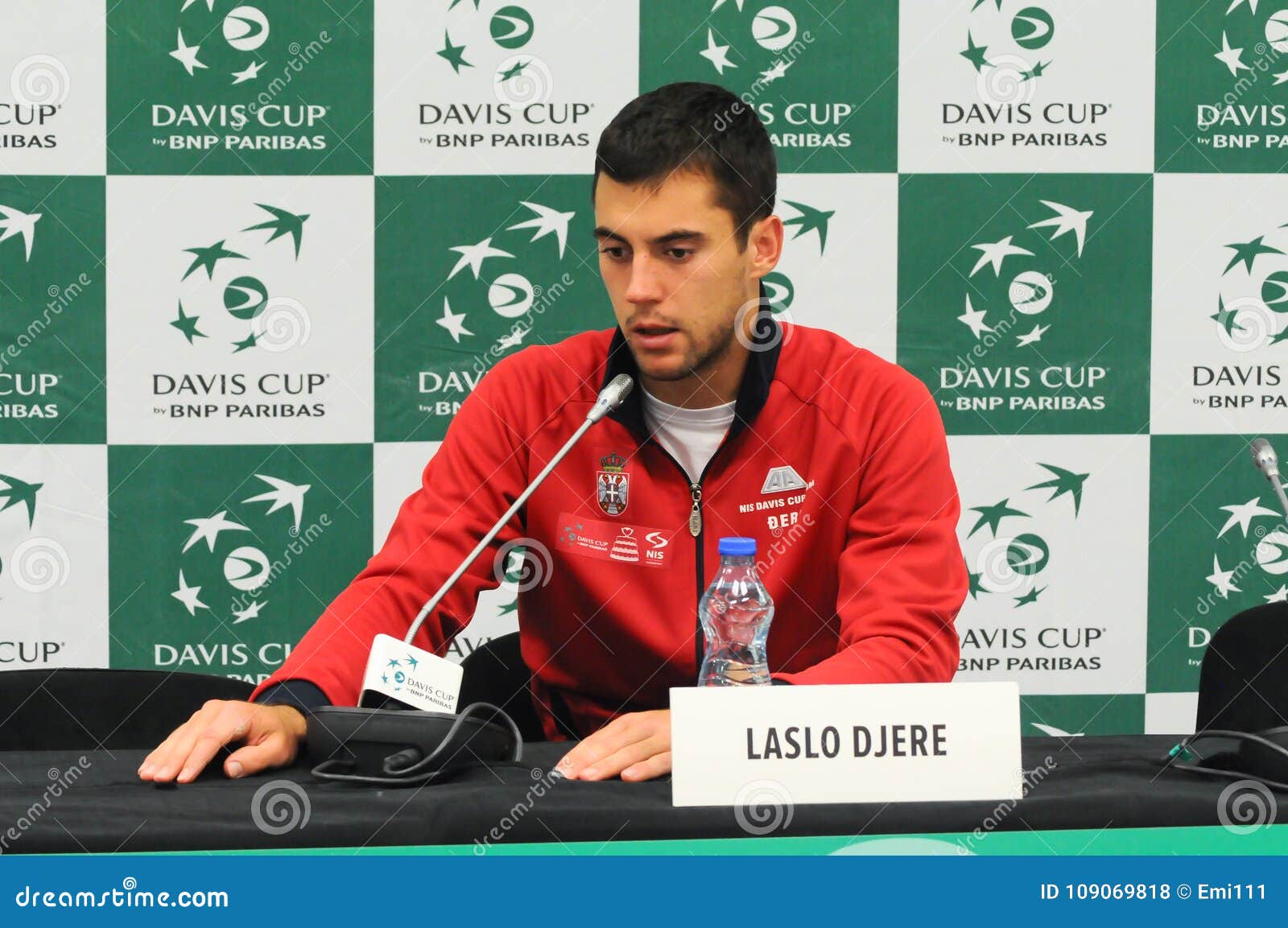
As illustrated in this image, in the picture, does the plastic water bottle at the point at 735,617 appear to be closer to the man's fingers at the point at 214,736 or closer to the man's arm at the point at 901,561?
the man's arm at the point at 901,561

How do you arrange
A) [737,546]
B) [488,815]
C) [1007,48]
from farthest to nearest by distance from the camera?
[1007,48], [737,546], [488,815]

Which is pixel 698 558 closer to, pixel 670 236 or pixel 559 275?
pixel 670 236

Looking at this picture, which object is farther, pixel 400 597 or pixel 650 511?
pixel 650 511

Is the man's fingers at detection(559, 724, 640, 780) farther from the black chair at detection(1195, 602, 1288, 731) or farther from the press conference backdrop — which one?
the press conference backdrop

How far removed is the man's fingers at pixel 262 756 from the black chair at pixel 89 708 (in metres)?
0.46

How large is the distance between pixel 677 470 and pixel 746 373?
0.15m

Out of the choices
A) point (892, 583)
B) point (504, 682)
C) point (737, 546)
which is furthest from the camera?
point (504, 682)

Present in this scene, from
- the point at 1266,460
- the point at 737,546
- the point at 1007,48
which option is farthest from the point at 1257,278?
the point at 737,546

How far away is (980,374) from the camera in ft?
7.68

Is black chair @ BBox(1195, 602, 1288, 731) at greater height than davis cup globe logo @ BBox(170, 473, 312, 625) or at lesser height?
lesser

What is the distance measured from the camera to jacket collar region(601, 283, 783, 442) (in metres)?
1.57

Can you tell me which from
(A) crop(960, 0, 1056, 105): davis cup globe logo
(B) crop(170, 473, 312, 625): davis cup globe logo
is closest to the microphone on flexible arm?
(B) crop(170, 473, 312, 625): davis cup globe logo

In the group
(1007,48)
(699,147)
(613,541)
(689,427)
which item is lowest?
(613,541)

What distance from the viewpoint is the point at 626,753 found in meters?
1.06
